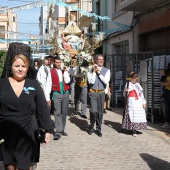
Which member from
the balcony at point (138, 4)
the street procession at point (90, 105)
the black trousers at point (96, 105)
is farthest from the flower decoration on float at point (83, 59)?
the balcony at point (138, 4)

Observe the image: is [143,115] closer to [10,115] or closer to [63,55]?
[63,55]

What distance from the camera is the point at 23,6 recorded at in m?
14.1

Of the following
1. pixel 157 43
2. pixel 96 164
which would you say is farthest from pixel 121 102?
pixel 96 164

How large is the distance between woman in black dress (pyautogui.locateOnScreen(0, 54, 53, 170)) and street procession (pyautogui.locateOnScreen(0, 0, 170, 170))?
0.4 inches

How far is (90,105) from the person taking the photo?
8.49 m

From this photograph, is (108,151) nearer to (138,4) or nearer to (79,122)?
(79,122)

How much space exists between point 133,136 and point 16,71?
5.23m

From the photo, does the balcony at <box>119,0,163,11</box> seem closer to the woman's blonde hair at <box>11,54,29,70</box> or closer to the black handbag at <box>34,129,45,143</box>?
the woman's blonde hair at <box>11,54,29,70</box>

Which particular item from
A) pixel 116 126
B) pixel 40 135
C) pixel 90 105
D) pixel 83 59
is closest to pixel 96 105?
pixel 90 105

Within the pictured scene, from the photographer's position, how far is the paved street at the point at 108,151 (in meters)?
6.05

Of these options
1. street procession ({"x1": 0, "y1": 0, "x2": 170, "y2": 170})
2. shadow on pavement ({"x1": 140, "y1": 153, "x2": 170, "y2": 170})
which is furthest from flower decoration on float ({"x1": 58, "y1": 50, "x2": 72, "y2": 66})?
shadow on pavement ({"x1": 140, "y1": 153, "x2": 170, "y2": 170})

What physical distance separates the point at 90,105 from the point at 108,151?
1.71 metres

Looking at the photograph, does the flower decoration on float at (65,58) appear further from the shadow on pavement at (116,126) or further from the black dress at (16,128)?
the black dress at (16,128)

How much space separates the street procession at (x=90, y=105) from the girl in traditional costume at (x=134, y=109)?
2 cm
